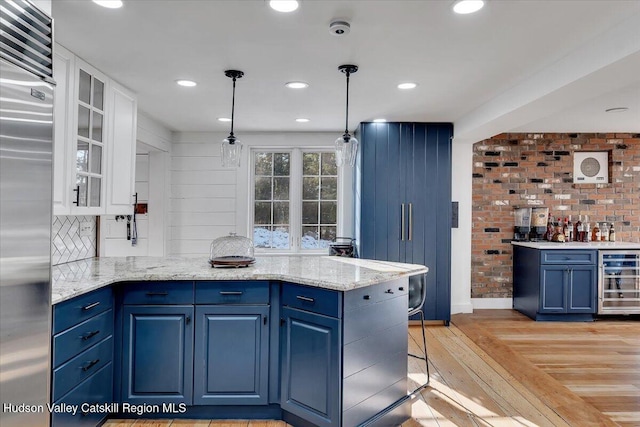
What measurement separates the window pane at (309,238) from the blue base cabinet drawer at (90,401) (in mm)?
3039

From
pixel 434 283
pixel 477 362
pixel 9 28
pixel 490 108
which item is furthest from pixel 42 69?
pixel 434 283

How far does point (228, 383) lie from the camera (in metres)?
2.41

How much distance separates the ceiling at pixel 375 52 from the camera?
2.01 m

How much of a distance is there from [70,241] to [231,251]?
121 cm

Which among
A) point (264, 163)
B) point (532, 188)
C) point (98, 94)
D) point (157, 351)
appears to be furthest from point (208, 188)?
point (532, 188)

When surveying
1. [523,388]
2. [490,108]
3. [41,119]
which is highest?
[490,108]

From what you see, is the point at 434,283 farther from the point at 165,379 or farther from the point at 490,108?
the point at 165,379

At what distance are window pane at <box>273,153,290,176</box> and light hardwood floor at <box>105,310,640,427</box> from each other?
2543mm

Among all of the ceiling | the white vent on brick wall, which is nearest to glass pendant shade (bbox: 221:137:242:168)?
the ceiling

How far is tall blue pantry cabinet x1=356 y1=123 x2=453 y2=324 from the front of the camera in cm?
445

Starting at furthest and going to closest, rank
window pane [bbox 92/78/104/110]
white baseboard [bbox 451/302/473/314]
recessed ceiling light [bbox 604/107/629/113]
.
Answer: white baseboard [bbox 451/302/473/314]
recessed ceiling light [bbox 604/107/629/113]
window pane [bbox 92/78/104/110]

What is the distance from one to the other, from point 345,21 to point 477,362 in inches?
116

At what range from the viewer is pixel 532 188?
5.21 metres

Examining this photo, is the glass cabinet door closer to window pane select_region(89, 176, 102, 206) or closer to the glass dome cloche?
window pane select_region(89, 176, 102, 206)
